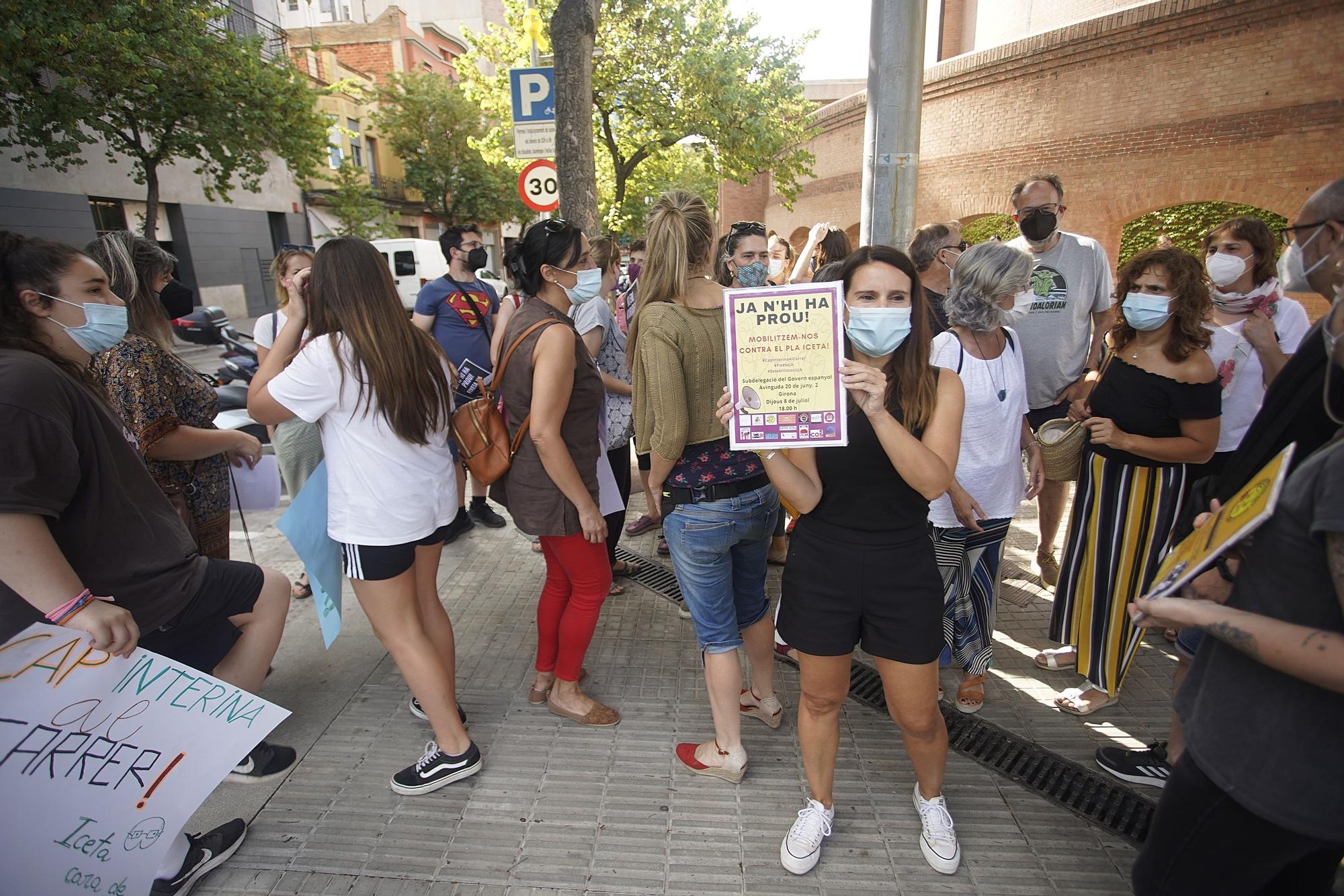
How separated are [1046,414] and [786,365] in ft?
9.13

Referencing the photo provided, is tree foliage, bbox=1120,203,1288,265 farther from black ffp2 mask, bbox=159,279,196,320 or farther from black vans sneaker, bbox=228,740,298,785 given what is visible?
black vans sneaker, bbox=228,740,298,785

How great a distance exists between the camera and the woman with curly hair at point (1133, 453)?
2.73m

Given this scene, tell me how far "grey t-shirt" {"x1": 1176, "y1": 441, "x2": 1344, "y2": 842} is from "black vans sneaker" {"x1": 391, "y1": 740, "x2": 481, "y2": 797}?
7.67ft

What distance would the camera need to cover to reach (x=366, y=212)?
76.5 ft

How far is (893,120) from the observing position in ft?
13.9

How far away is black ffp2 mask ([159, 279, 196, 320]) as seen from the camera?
3.31 meters

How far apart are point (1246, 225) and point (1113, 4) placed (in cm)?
1445

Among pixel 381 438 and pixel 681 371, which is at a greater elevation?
pixel 681 371

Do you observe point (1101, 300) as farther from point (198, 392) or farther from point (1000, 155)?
point (1000, 155)

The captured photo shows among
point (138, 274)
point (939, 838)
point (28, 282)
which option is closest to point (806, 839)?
point (939, 838)

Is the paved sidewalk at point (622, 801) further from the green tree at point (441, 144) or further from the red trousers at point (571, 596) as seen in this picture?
the green tree at point (441, 144)

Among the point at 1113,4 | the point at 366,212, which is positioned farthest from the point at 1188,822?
the point at 366,212

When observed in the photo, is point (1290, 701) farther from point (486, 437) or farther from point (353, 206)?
point (353, 206)

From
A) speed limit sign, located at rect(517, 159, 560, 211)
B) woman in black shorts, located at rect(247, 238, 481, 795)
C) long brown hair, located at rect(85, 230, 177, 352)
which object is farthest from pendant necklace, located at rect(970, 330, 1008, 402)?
speed limit sign, located at rect(517, 159, 560, 211)
